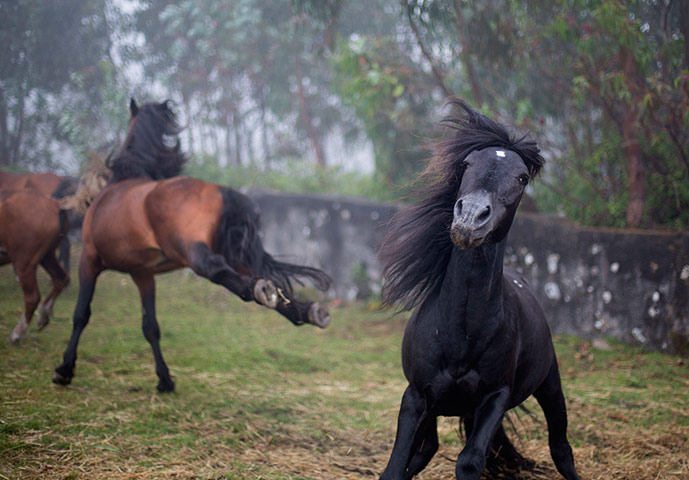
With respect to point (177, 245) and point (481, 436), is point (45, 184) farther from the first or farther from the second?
point (481, 436)

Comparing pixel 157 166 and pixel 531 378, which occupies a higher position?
pixel 157 166

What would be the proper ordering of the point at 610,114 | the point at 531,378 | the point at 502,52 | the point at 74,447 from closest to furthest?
the point at 531,378 < the point at 74,447 < the point at 610,114 < the point at 502,52

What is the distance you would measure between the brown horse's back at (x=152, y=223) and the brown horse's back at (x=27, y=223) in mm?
957

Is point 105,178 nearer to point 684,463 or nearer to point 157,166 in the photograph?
point 157,166

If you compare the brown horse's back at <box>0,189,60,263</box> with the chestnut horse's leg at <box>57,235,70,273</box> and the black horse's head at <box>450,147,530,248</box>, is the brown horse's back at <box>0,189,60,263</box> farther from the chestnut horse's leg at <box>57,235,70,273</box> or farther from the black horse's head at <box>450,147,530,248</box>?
the black horse's head at <box>450,147,530,248</box>

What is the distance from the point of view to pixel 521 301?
2.83 m

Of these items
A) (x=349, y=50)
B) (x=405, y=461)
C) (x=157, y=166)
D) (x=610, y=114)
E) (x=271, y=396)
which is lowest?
(x=271, y=396)

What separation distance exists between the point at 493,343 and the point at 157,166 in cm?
363

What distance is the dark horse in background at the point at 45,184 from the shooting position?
20.8 ft

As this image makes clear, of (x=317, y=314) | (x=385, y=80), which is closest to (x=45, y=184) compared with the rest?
(x=385, y=80)

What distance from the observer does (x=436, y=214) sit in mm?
2738

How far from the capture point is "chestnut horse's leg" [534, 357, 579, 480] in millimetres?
3031

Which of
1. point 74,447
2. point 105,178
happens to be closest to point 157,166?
point 105,178

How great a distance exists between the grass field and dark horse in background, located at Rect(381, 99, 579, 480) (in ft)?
2.52
